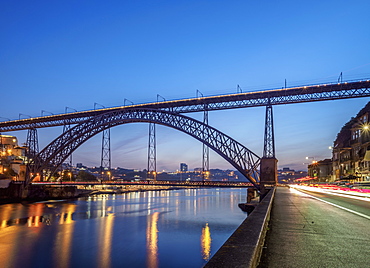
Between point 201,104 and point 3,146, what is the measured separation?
6504 cm

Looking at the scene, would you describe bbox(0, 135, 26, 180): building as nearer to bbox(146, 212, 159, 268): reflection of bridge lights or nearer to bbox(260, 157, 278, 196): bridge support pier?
bbox(146, 212, 159, 268): reflection of bridge lights

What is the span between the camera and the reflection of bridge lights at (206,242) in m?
16.7

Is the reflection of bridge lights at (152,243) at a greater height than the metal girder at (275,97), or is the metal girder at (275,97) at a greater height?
the metal girder at (275,97)

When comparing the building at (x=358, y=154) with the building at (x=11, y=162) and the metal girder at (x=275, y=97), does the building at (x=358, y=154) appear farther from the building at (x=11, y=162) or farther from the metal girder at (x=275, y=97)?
the building at (x=11, y=162)

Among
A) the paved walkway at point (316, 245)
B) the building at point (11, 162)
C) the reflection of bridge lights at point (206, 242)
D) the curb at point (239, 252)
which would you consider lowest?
the reflection of bridge lights at point (206, 242)

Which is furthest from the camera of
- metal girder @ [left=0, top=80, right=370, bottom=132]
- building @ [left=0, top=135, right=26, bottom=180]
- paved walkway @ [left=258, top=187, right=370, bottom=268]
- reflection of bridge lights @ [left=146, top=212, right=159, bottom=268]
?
building @ [left=0, top=135, right=26, bottom=180]

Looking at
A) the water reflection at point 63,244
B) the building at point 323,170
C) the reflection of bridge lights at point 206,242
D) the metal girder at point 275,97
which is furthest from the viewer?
the building at point 323,170

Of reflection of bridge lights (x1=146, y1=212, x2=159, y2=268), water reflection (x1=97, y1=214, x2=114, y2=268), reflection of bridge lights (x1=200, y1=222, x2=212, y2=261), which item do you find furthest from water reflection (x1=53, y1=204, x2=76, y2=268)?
reflection of bridge lights (x1=200, y1=222, x2=212, y2=261)

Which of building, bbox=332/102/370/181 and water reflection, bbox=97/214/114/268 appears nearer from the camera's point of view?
water reflection, bbox=97/214/114/268

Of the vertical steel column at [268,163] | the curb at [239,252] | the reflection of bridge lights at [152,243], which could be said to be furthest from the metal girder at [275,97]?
the curb at [239,252]

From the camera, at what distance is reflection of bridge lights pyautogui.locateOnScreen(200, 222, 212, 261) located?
16734mm

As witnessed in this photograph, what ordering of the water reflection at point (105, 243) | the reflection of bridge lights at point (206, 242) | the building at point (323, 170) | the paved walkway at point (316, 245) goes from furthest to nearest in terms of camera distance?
1. the building at point (323, 170)
2. the reflection of bridge lights at point (206, 242)
3. the water reflection at point (105, 243)
4. the paved walkway at point (316, 245)

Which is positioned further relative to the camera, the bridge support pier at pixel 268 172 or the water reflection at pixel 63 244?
the bridge support pier at pixel 268 172

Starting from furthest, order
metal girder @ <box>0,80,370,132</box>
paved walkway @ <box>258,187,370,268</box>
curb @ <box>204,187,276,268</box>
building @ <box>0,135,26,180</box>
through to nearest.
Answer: building @ <box>0,135,26,180</box>
metal girder @ <box>0,80,370,132</box>
paved walkway @ <box>258,187,370,268</box>
curb @ <box>204,187,276,268</box>
